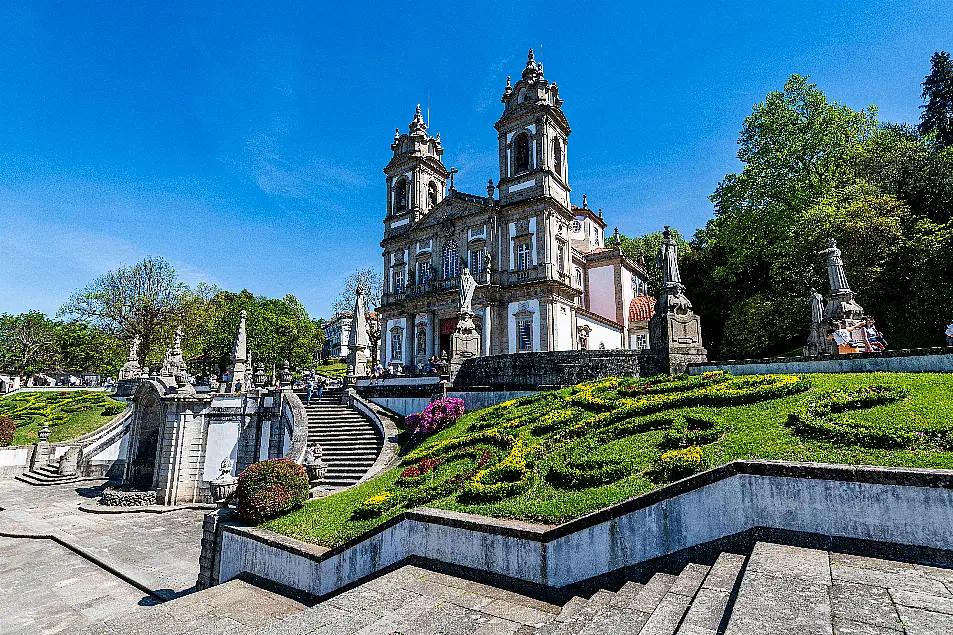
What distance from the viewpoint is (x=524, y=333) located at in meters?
33.6

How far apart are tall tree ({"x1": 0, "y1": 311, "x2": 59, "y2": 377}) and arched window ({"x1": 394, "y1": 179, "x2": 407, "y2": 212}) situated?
44018mm

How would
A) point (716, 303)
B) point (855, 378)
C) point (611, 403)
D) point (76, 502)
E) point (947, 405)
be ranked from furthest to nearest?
point (716, 303) → point (76, 502) → point (611, 403) → point (855, 378) → point (947, 405)

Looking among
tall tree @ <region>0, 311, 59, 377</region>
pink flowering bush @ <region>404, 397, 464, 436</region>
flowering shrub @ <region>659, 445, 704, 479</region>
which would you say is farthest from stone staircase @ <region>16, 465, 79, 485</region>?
tall tree @ <region>0, 311, 59, 377</region>

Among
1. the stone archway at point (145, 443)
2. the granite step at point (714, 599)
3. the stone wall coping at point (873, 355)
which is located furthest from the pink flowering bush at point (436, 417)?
the stone archway at point (145, 443)

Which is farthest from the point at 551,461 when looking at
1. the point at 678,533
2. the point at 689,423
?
the point at 678,533

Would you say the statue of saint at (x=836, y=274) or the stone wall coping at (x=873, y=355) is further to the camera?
the statue of saint at (x=836, y=274)

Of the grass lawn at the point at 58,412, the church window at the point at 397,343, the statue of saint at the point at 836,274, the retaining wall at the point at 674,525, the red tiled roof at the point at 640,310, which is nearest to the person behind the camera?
the retaining wall at the point at 674,525

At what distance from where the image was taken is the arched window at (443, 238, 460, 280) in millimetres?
37812

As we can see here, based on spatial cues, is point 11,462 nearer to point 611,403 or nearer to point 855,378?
point 611,403

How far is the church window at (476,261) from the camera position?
119ft

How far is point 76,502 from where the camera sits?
20312mm

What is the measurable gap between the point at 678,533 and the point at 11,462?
3345 cm

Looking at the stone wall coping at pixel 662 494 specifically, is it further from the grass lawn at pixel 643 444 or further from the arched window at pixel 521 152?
the arched window at pixel 521 152

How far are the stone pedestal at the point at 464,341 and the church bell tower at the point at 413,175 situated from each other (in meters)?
21.4
